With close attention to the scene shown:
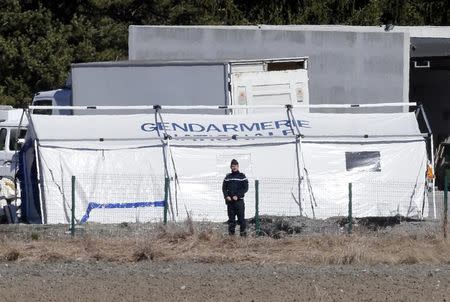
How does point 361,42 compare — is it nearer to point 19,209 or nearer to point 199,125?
point 199,125

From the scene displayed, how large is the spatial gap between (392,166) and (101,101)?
7.04 meters

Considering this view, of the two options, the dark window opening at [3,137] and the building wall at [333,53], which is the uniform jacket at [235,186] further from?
the dark window opening at [3,137]

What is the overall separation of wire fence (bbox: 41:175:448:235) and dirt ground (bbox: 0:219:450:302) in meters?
1.06

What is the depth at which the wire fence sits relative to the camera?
2328 cm

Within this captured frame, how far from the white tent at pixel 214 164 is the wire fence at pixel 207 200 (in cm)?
2

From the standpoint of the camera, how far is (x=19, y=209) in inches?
962

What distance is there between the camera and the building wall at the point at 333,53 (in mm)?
30172

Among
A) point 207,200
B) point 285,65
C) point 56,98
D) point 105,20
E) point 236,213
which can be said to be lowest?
point 207,200

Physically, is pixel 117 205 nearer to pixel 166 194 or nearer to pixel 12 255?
pixel 166 194

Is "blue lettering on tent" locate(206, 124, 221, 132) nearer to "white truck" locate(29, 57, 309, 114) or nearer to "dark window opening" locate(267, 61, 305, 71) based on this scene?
"white truck" locate(29, 57, 309, 114)

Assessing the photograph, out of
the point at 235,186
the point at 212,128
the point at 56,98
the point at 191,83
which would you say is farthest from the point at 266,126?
the point at 56,98

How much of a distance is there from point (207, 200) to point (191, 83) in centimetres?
359

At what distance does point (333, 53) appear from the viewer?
30.5m

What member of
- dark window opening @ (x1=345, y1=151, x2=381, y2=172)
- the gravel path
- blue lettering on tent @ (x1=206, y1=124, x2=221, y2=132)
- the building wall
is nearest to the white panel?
blue lettering on tent @ (x1=206, y1=124, x2=221, y2=132)
